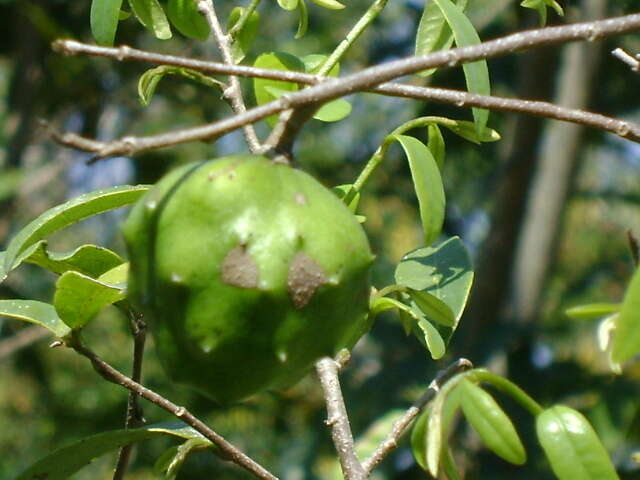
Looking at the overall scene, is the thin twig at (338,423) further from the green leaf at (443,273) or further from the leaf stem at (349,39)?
the leaf stem at (349,39)

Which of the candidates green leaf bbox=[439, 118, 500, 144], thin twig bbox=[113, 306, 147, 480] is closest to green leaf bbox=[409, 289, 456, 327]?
green leaf bbox=[439, 118, 500, 144]

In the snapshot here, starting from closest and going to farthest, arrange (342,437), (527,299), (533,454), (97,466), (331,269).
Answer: (331,269) → (342,437) → (533,454) → (527,299) → (97,466)

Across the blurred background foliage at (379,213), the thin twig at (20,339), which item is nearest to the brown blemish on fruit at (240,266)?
the blurred background foliage at (379,213)

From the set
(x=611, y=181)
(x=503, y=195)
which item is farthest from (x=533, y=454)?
(x=611, y=181)

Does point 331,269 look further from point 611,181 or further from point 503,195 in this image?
point 611,181

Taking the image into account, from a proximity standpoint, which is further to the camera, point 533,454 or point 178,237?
point 533,454
